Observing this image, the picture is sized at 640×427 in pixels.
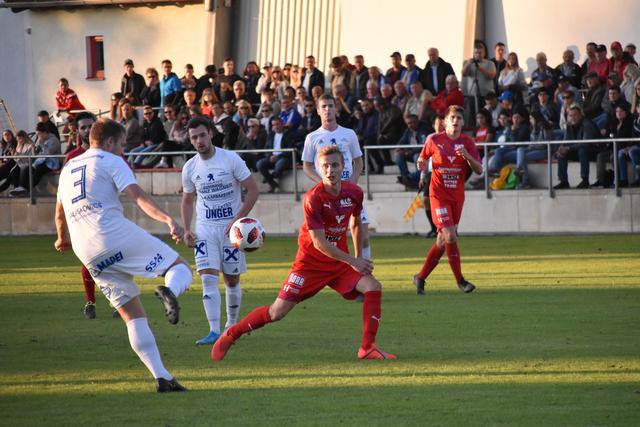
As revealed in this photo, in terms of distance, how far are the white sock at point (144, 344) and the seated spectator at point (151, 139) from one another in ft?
65.3

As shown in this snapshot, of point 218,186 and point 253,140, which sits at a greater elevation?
point 218,186

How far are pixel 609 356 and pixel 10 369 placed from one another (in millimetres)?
4775

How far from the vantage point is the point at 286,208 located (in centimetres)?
2653

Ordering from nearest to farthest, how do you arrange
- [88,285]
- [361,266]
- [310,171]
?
[361,266] → [88,285] → [310,171]

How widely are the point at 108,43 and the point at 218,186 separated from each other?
1039 inches

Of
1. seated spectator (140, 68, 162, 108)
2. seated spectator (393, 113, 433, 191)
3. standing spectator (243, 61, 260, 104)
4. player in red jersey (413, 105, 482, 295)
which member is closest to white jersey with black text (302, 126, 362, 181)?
player in red jersey (413, 105, 482, 295)

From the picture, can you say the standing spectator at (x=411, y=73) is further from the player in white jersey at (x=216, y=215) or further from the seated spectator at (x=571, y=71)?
the player in white jersey at (x=216, y=215)

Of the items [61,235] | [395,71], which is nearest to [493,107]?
[395,71]

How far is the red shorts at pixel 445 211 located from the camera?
1512 centimetres

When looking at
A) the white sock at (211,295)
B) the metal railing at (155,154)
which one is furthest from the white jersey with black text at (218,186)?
the metal railing at (155,154)

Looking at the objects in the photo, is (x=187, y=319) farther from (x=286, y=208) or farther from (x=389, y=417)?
(x=286, y=208)

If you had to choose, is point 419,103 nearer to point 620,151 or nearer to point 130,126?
point 620,151

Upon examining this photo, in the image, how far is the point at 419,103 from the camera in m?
25.3

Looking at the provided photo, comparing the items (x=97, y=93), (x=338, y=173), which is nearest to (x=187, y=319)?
(x=338, y=173)
